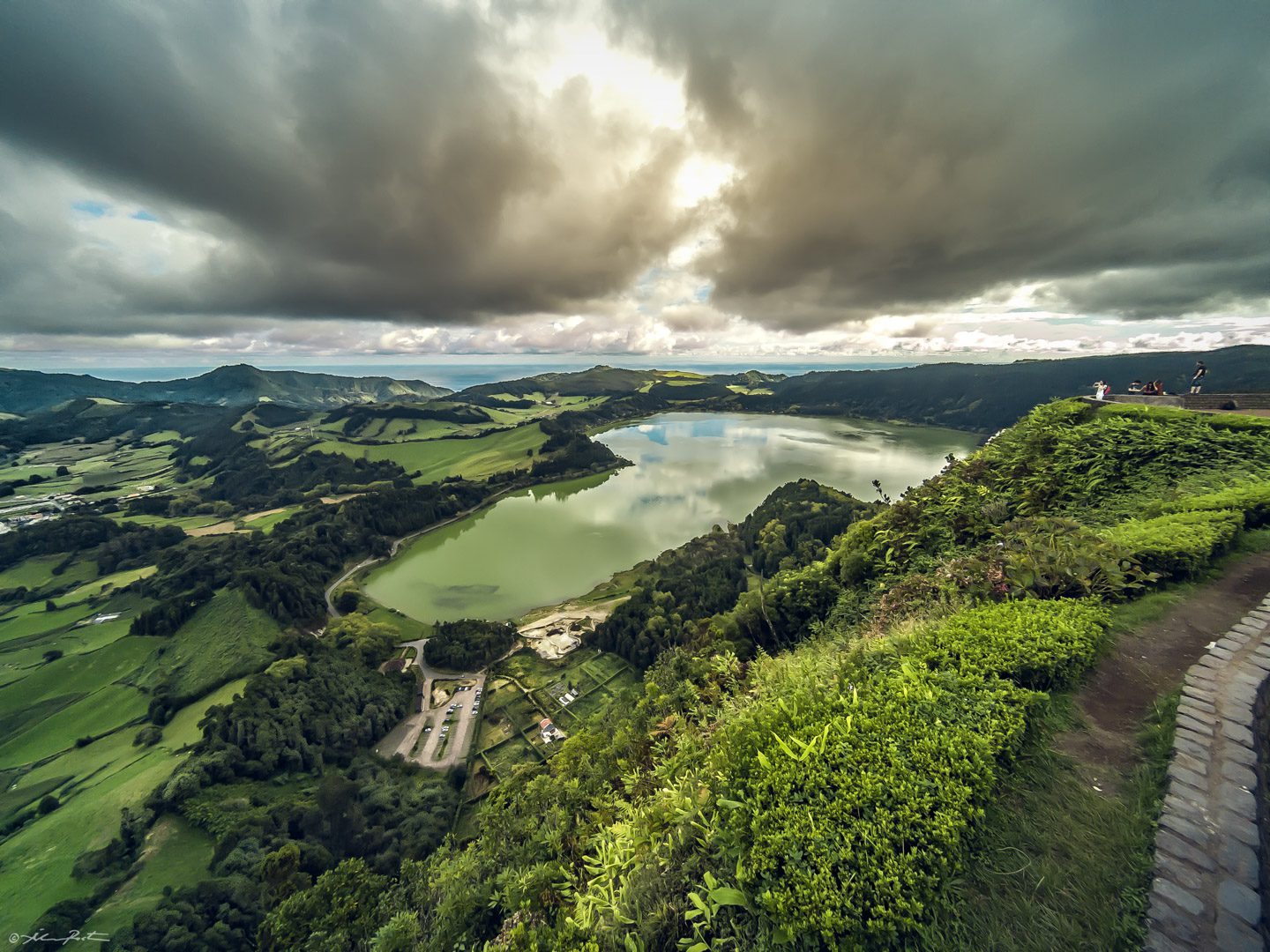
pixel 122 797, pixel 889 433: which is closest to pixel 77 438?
pixel 122 797

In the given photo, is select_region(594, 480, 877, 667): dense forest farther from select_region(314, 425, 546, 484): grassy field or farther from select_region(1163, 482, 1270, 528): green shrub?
select_region(314, 425, 546, 484): grassy field

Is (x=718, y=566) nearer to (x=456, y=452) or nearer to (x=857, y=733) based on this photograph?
(x=857, y=733)

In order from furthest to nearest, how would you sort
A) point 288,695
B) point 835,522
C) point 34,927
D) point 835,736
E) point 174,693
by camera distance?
1. point 835,522
2. point 174,693
3. point 288,695
4. point 34,927
5. point 835,736

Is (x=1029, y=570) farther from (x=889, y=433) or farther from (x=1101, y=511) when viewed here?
(x=889, y=433)

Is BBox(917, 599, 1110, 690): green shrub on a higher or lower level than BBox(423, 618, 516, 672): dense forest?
higher

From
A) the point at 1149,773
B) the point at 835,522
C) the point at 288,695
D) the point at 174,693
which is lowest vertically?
the point at 174,693

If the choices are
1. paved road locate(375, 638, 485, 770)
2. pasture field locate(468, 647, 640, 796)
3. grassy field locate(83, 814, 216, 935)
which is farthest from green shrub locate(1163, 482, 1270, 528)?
grassy field locate(83, 814, 216, 935)

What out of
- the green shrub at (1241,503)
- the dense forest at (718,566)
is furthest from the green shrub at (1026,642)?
the dense forest at (718,566)
